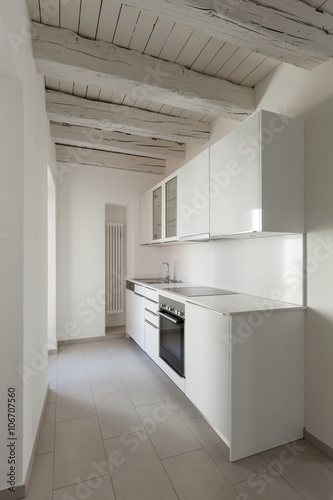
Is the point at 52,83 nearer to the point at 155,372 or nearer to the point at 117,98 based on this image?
the point at 117,98

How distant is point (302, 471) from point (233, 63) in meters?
2.83

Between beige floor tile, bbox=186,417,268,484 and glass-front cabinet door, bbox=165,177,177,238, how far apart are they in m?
1.94

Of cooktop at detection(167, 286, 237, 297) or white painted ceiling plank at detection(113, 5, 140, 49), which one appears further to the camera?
cooktop at detection(167, 286, 237, 297)

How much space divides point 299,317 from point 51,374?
252cm

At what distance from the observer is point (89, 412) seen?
2.20 meters

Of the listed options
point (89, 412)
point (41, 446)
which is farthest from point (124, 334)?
point (41, 446)

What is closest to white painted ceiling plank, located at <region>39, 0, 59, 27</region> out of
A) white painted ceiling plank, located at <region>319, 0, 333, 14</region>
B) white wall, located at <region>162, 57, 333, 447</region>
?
white painted ceiling plank, located at <region>319, 0, 333, 14</region>

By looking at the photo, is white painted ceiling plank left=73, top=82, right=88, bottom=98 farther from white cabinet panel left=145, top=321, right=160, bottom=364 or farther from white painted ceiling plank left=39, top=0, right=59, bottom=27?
white cabinet panel left=145, top=321, right=160, bottom=364

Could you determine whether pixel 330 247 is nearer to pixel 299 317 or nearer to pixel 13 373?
pixel 299 317

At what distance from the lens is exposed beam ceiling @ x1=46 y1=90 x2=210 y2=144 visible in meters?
2.53

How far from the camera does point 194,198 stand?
8.80 feet

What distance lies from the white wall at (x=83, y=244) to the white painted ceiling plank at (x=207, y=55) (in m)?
2.26

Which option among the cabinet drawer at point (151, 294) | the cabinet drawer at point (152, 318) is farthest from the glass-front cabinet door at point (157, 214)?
the cabinet drawer at point (152, 318)

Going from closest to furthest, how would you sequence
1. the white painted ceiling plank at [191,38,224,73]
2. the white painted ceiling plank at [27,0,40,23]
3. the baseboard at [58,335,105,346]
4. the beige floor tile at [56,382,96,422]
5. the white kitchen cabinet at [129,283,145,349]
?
the white painted ceiling plank at [27,0,40,23] < the white painted ceiling plank at [191,38,224,73] < the beige floor tile at [56,382,96,422] < the white kitchen cabinet at [129,283,145,349] < the baseboard at [58,335,105,346]
